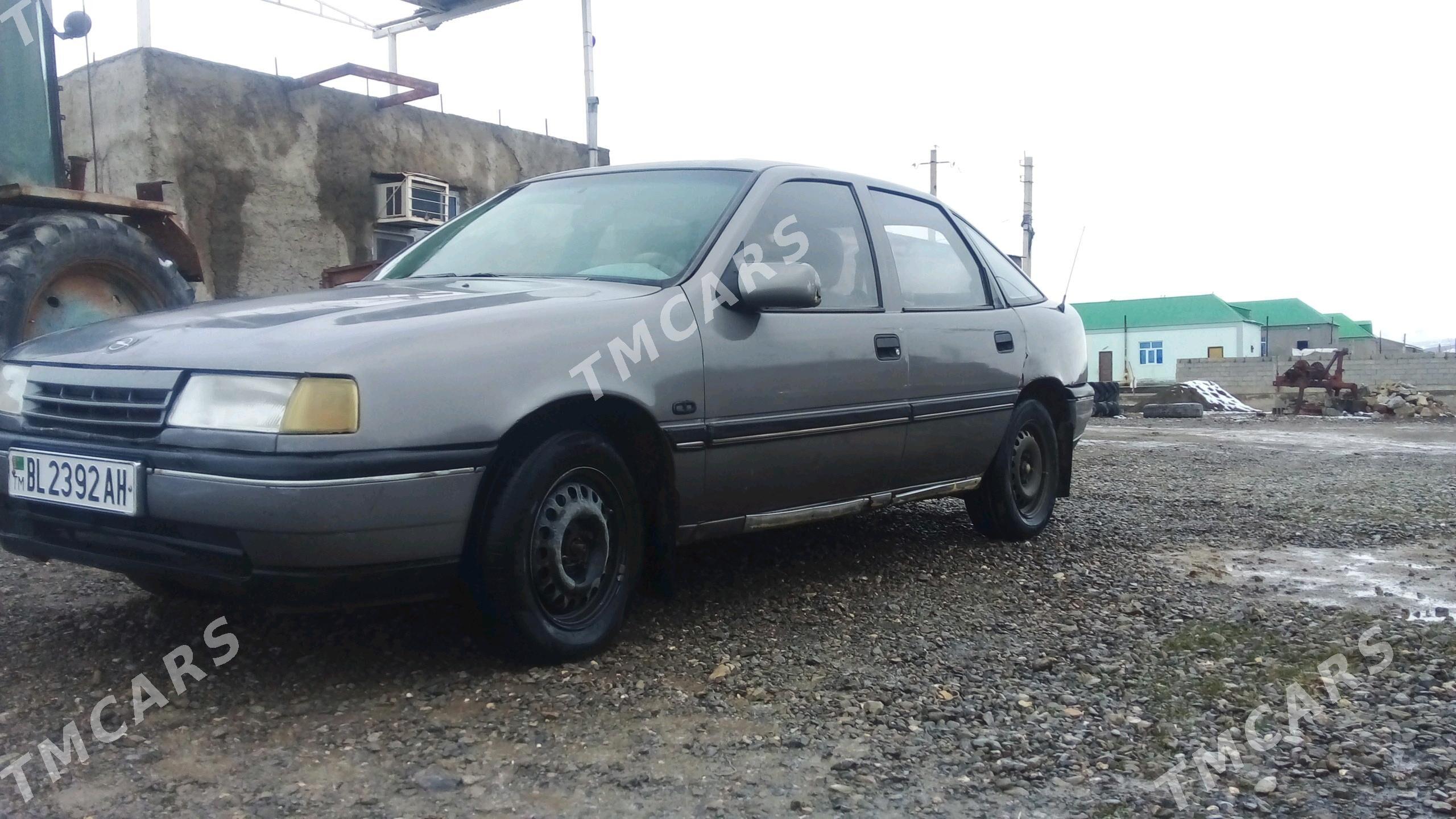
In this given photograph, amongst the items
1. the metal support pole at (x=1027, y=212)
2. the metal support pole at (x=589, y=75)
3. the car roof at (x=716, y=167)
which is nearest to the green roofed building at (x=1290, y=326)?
the metal support pole at (x=1027, y=212)

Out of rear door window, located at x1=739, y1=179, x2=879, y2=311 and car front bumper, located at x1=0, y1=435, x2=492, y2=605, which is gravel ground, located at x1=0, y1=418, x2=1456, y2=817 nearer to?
car front bumper, located at x1=0, y1=435, x2=492, y2=605

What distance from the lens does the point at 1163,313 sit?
6794 cm

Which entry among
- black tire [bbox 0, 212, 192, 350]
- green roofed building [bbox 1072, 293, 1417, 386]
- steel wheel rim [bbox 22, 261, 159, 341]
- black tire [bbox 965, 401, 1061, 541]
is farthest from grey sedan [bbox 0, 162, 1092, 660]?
green roofed building [bbox 1072, 293, 1417, 386]

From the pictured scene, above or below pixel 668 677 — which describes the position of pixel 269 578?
above

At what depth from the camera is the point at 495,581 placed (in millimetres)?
2879

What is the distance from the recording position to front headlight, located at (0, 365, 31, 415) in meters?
3.08

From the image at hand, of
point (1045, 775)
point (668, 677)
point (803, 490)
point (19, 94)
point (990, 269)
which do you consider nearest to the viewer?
point (1045, 775)

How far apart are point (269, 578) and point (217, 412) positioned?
39 centimetres

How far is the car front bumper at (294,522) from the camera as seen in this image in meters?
2.56

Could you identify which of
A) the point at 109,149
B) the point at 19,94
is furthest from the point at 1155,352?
the point at 19,94

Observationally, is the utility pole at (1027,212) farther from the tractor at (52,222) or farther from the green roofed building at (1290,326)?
the green roofed building at (1290,326)

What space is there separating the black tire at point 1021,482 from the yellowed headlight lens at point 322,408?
294cm

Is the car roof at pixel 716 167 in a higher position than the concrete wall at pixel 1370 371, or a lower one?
higher

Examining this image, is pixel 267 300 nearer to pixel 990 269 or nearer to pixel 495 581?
pixel 495 581
